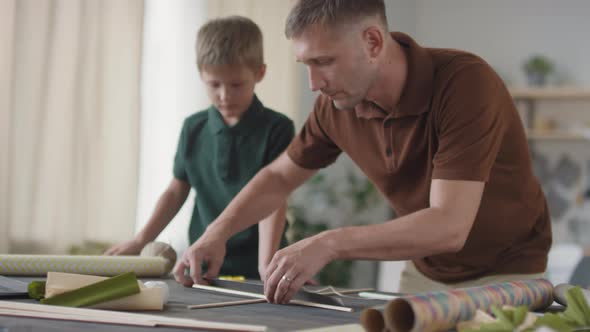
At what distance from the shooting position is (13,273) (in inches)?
66.5

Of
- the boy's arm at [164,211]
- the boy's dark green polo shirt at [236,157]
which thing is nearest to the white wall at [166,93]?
the boy's arm at [164,211]

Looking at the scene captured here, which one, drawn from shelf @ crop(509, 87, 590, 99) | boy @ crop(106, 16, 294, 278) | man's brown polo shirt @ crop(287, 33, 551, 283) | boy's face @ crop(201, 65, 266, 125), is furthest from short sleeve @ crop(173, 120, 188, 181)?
shelf @ crop(509, 87, 590, 99)

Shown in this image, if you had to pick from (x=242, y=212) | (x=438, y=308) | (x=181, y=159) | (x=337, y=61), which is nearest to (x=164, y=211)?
(x=181, y=159)

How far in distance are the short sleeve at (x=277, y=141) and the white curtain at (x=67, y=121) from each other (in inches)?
58.0

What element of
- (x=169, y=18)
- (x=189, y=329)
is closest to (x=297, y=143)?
(x=189, y=329)

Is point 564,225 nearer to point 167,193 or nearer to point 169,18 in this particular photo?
point 169,18

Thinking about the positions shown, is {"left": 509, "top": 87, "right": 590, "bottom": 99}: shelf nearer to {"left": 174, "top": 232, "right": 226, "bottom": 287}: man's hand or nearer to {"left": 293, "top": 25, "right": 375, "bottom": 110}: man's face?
{"left": 293, "top": 25, "right": 375, "bottom": 110}: man's face

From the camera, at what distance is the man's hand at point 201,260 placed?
1.63 metres

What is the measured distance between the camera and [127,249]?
208cm

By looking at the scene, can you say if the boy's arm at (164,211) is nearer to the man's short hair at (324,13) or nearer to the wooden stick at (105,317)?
the man's short hair at (324,13)

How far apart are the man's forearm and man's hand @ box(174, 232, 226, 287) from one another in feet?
1.28

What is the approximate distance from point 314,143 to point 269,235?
0.93 ft

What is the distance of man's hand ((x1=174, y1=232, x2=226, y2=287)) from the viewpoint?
1.63 metres

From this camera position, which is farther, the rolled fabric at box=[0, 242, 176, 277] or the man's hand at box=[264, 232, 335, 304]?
the rolled fabric at box=[0, 242, 176, 277]
